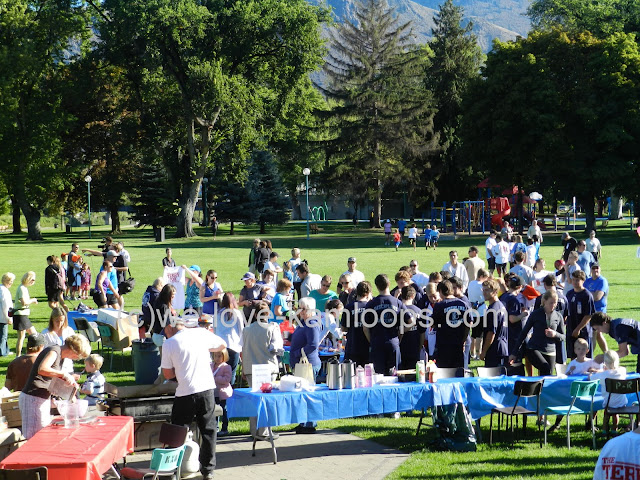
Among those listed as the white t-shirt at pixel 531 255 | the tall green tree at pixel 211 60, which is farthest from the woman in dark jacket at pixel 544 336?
the tall green tree at pixel 211 60

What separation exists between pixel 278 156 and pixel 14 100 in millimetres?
22449

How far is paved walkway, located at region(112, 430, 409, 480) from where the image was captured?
7801mm

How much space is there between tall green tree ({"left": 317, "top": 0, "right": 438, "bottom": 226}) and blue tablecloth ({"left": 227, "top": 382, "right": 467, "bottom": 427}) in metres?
49.3

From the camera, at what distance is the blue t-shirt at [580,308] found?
11344mm

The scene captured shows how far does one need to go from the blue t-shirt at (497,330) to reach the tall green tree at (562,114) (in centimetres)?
3322

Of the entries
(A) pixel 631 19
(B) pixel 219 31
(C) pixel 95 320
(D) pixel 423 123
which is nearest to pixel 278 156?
(D) pixel 423 123

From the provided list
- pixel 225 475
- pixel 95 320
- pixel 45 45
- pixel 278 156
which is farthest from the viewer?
pixel 278 156

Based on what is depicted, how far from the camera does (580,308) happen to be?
11.4 meters

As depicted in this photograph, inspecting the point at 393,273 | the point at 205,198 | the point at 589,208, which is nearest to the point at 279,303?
the point at 393,273

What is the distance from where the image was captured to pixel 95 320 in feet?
45.6

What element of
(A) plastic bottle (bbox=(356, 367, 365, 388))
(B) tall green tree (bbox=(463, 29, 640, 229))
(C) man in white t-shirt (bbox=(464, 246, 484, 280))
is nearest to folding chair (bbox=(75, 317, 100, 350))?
(A) plastic bottle (bbox=(356, 367, 365, 388))

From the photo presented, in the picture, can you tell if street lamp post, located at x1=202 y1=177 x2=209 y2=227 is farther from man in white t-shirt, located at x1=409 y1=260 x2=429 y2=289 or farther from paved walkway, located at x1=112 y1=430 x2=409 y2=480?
paved walkway, located at x1=112 y1=430 x2=409 y2=480

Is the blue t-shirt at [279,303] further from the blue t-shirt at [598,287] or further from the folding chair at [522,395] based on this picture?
the blue t-shirt at [598,287]

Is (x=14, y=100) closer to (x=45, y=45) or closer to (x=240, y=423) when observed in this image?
(x=45, y=45)
